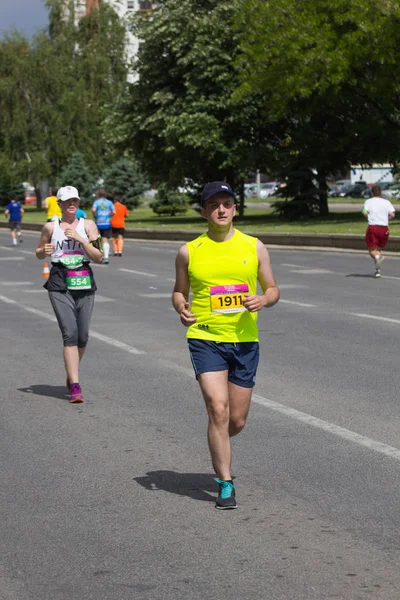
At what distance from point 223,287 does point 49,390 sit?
14.6ft

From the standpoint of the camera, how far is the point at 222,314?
6238mm

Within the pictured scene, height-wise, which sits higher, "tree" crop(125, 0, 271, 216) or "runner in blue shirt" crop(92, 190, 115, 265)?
"tree" crop(125, 0, 271, 216)

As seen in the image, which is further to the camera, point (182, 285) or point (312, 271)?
point (312, 271)

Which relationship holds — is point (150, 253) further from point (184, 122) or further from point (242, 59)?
point (184, 122)

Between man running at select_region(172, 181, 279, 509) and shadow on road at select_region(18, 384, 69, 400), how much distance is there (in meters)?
3.87

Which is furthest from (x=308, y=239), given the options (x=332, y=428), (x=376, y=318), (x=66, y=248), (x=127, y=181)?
(x=127, y=181)

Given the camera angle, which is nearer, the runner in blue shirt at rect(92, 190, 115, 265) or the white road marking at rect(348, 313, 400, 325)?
the white road marking at rect(348, 313, 400, 325)

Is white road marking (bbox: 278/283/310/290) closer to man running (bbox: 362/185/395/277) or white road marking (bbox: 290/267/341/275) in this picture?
man running (bbox: 362/185/395/277)

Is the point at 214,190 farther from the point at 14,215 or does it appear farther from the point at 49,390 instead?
the point at 14,215

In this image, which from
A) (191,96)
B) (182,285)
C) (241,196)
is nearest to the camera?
(182,285)

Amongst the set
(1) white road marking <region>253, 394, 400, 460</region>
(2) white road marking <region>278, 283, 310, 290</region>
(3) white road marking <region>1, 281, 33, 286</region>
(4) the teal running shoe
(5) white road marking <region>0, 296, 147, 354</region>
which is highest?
(4) the teal running shoe

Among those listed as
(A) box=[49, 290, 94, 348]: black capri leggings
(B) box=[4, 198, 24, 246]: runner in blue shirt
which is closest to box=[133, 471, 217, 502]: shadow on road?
(A) box=[49, 290, 94, 348]: black capri leggings

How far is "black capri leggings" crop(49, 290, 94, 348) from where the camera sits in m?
9.75

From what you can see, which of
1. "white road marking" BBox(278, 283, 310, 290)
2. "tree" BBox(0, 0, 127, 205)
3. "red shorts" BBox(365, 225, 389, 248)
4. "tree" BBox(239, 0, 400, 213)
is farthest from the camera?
"tree" BBox(0, 0, 127, 205)
